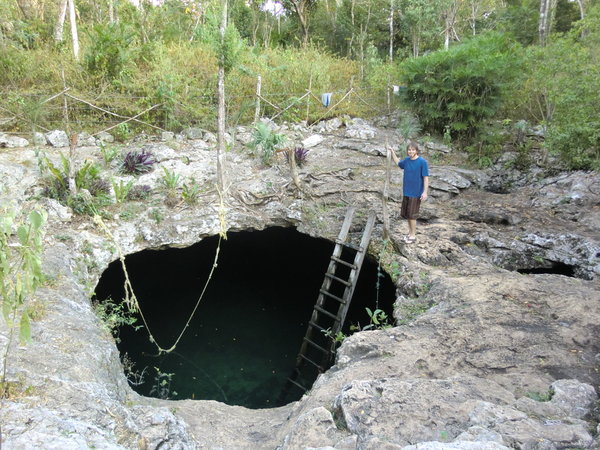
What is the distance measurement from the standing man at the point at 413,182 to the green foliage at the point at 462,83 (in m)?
4.41

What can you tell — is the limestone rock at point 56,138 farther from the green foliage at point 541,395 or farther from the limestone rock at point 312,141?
the green foliage at point 541,395

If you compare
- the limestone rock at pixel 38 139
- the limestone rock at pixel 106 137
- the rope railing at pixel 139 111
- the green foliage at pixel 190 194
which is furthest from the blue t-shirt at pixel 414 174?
the limestone rock at pixel 38 139

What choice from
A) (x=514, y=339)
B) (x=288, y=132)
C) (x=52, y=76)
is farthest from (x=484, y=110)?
(x=52, y=76)

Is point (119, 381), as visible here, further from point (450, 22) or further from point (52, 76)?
point (450, 22)

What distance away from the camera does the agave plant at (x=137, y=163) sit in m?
8.38

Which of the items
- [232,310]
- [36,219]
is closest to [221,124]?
[232,310]

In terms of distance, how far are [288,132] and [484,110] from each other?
188 inches

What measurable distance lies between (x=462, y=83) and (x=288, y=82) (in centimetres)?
493

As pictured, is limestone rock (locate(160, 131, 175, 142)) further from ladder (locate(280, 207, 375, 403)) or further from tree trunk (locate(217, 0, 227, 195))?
ladder (locate(280, 207, 375, 403))

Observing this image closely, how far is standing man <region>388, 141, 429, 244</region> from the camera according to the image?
20.7ft

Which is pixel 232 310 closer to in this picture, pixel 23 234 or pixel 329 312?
pixel 329 312

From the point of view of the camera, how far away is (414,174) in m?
6.42

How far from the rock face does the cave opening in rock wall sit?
1.55 meters

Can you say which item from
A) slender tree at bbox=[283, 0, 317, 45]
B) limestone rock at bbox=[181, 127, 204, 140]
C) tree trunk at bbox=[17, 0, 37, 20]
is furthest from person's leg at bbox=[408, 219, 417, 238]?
tree trunk at bbox=[17, 0, 37, 20]
